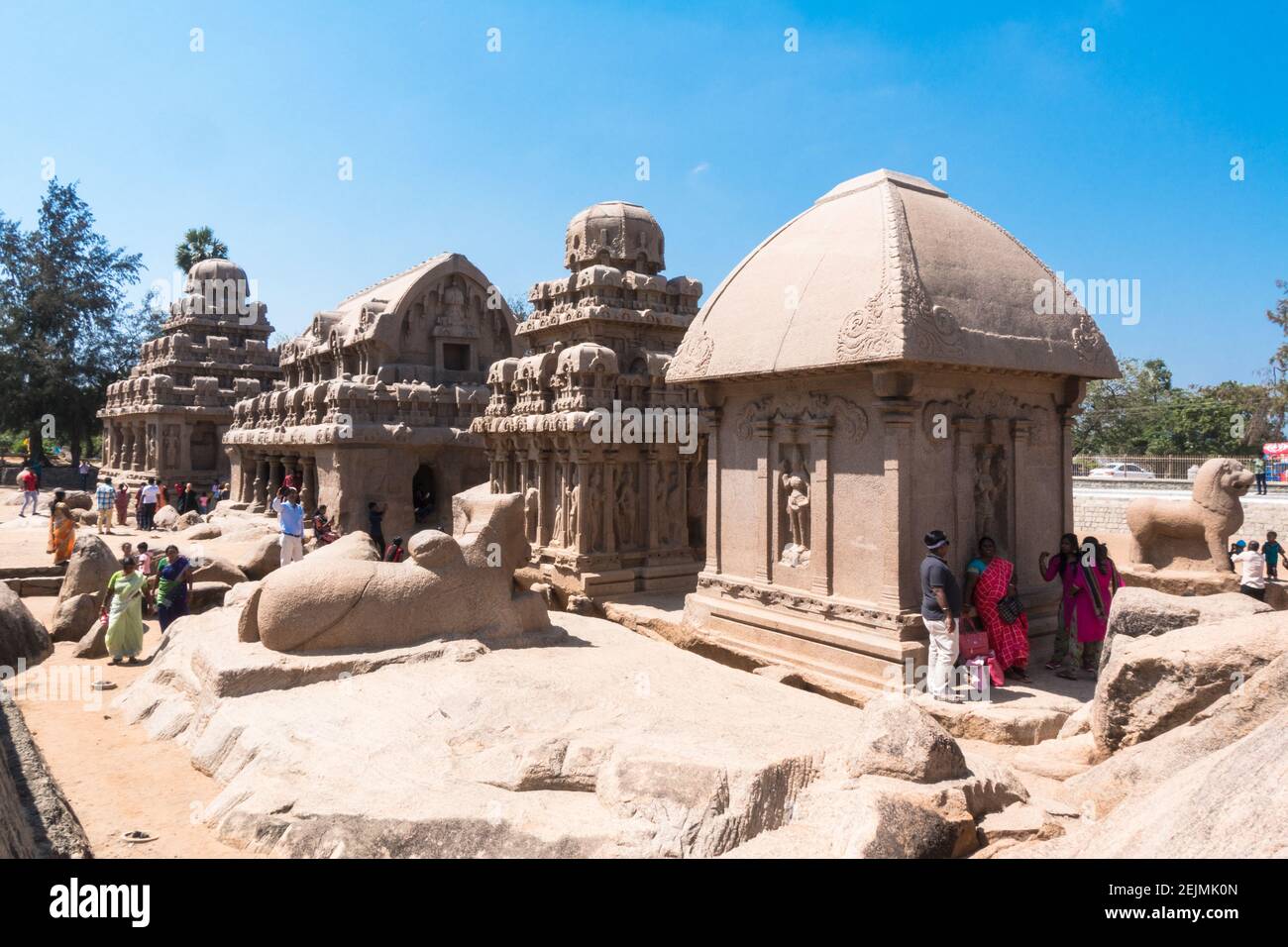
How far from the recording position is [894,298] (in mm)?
7453

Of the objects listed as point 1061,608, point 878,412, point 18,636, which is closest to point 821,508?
point 878,412

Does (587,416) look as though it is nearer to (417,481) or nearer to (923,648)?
(923,648)

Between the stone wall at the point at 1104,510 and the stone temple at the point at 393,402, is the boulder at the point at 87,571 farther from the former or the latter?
the stone wall at the point at 1104,510

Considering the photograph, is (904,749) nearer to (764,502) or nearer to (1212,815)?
(1212,815)

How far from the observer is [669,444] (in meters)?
13.1

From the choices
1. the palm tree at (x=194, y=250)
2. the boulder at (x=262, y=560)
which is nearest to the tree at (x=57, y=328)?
the palm tree at (x=194, y=250)

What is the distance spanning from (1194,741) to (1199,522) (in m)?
8.93

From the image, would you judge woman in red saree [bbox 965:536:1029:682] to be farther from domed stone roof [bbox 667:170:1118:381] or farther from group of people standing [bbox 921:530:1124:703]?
domed stone roof [bbox 667:170:1118:381]

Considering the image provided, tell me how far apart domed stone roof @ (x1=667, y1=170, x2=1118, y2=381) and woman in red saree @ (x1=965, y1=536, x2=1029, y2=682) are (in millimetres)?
1940

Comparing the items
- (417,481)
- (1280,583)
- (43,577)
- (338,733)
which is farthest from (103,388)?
(1280,583)

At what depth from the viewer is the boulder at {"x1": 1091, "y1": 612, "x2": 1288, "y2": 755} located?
169 inches

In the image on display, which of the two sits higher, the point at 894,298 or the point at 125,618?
the point at 894,298

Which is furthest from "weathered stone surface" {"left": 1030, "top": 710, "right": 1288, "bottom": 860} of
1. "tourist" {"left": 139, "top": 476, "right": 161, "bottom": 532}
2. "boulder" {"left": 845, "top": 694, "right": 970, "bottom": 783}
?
"tourist" {"left": 139, "top": 476, "right": 161, "bottom": 532}

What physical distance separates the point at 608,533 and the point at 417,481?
31.4ft
